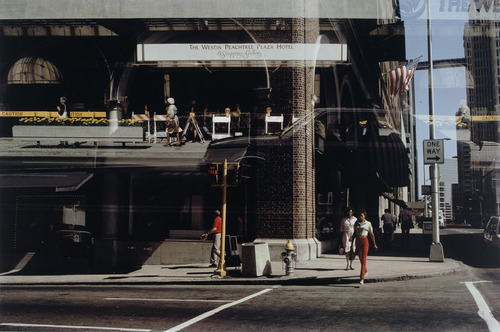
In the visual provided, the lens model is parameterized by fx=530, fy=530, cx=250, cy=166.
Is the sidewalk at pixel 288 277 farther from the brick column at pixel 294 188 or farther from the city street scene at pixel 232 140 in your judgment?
the brick column at pixel 294 188

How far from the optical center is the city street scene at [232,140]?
14.6m

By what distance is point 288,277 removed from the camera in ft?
43.5

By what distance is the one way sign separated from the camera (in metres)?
15.6

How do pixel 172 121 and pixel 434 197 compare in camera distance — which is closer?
pixel 172 121

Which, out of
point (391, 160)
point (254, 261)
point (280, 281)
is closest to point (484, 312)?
point (280, 281)

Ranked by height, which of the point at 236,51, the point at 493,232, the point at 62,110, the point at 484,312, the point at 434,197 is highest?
the point at 236,51

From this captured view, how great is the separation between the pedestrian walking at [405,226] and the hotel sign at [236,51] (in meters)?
8.51

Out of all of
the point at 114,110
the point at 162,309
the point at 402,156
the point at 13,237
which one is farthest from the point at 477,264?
the point at 13,237

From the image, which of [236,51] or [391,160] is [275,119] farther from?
[391,160]

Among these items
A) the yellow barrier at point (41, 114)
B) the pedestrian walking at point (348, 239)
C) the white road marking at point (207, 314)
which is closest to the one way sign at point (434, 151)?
the pedestrian walking at point (348, 239)

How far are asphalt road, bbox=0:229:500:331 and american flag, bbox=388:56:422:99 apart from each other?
265 inches

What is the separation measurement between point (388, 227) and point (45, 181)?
12276mm

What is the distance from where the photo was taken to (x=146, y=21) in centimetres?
1512

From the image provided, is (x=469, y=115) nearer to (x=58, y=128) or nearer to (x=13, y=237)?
(x=58, y=128)
